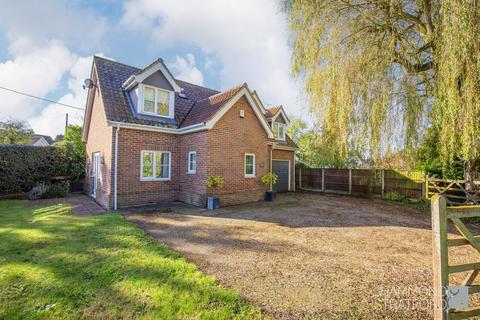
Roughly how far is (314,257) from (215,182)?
5.93 meters

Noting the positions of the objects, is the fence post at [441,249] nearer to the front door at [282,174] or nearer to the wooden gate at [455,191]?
the wooden gate at [455,191]

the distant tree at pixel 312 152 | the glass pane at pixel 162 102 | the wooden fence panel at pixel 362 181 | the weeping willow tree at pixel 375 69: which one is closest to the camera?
the weeping willow tree at pixel 375 69

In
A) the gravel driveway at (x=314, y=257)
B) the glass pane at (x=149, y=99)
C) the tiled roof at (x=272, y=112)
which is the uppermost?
the tiled roof at (x=272, y=112)

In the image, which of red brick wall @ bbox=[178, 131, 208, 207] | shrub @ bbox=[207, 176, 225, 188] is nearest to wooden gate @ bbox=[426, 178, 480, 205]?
shrub @ bbox=[207, 176, 225, 188]

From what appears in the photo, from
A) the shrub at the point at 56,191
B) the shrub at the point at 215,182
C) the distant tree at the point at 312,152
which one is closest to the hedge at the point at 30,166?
the shrub at the point at 56,191

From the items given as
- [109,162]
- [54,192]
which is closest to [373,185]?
[109,162]

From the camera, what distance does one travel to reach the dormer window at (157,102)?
Result: 10664 mm

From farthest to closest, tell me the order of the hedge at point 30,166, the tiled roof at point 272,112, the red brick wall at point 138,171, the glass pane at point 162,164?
the tiled roof at point 272,112 → the hedge at point 30,166 → the glass pane at point 162,164 → the red brick wall at point 138,171

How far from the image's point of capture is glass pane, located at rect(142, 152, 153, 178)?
406 inches

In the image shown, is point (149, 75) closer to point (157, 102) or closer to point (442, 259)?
point (157, 102)

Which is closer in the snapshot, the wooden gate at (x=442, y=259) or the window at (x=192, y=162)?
the wooden gate at (x=442, y=259)

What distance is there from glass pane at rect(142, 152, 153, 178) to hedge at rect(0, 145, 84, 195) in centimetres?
738

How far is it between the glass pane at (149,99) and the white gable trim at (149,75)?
1.89 feet

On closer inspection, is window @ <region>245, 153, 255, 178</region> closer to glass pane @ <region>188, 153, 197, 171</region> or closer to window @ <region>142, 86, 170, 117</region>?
glass pane @ <region>188, 153, 197, 171</region>
